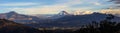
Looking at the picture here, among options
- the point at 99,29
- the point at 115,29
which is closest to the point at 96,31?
the point at 99,29

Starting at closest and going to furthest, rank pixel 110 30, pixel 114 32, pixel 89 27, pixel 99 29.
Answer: pixel 114 32 < pixel 110 30 < pixel 99 29 < pixel 89 27

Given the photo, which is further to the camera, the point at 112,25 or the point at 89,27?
the point at 89,27

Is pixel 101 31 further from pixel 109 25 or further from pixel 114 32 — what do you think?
pixel 114 32

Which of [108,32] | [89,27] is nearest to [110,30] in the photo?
[108,32]

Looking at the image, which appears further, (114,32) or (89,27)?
(89,27)

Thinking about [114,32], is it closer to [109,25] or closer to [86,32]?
[109,25]

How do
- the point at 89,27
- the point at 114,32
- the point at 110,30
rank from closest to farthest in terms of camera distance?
the point at 114,32, the point at 110,30, the point at 89,27

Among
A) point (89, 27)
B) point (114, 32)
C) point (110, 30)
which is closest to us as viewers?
point (114, 32)

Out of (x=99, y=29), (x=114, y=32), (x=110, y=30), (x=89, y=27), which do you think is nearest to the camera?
(x=114, y=32)
